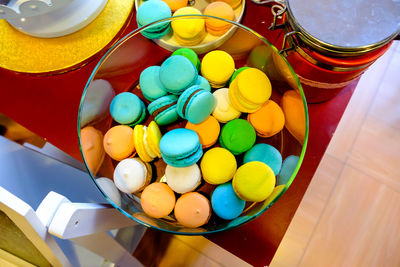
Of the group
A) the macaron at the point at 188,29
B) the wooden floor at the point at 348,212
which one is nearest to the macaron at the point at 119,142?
the macaron at the point at 188,29

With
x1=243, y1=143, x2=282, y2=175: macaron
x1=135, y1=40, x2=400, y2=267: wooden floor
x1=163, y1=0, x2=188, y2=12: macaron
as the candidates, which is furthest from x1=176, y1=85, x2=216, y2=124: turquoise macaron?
x1=135, y1=40, x2=400, y2=267: wooden floor

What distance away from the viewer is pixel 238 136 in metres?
0.59

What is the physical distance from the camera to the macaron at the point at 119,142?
60 centimetres

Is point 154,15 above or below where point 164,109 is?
above

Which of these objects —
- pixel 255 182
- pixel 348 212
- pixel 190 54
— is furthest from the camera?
pixel 348 212

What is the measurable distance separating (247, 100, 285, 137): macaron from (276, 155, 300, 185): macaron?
62 millimetres

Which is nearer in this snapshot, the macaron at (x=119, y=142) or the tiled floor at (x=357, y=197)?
the macaron at (x=119, y=142)

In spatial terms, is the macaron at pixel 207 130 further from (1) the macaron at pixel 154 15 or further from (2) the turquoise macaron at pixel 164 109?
(1) the macaron at pixel 154 15

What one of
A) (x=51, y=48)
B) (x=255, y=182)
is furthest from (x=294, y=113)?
(x=51, y=48)

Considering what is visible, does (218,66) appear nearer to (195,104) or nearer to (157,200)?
(195,104)

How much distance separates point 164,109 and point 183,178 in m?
0.13

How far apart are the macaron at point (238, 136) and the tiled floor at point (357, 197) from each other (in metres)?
0.63

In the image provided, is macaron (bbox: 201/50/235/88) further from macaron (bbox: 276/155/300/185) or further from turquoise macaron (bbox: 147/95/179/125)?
macaron (bbox: 276/155/300/185)

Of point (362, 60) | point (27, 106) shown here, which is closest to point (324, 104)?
point (362, 60)
